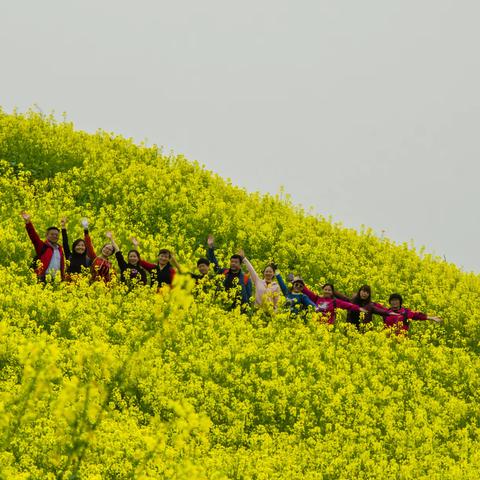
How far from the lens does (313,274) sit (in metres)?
21.1

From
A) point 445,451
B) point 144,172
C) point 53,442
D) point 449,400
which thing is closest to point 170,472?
point 53,442

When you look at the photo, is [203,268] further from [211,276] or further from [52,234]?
[52,234]

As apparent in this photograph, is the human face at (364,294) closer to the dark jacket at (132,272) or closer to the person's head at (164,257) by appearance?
the person's head at (164,257)

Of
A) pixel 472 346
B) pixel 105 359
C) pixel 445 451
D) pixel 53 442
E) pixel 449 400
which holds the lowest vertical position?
pixel 53 442

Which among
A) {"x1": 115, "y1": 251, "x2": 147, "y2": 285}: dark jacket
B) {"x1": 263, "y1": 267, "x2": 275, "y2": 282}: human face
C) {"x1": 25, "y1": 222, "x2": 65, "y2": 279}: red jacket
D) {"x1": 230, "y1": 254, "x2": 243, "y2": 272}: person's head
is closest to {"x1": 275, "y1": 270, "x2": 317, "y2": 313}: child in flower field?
{"x1": 263, "y1": 267, "x2": 275, "y2": 282}: human face

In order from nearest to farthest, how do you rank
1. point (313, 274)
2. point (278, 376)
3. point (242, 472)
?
point (242, 472), point (278, 376), point (313, 274)

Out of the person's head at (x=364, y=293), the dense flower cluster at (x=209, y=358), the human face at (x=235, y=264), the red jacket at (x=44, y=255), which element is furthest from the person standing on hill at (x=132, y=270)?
the person's head at (x=364, y=293)

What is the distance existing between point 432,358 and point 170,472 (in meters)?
9.24

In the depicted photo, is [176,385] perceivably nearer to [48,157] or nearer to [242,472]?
[242,472]

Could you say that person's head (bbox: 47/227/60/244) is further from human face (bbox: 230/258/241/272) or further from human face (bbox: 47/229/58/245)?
human face (bbox: 230/258/241/272)

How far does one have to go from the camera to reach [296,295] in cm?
1684

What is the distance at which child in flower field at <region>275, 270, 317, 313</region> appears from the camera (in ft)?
54.7

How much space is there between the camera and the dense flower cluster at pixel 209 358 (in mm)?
9555

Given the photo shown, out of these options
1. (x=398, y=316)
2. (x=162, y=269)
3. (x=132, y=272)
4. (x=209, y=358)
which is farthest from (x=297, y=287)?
(x=209, y=358)
